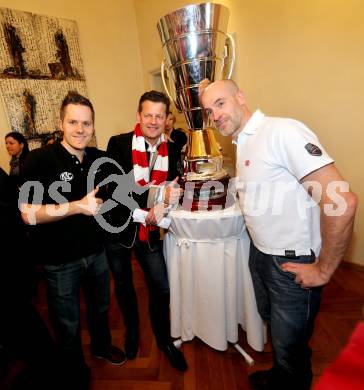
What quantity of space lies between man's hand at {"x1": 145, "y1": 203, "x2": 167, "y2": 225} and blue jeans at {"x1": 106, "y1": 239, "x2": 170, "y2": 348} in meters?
0.14

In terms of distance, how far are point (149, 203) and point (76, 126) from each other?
19.9 inches

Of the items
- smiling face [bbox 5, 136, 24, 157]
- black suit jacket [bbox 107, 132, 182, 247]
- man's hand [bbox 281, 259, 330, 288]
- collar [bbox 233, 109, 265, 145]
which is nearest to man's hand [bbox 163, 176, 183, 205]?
black suit jacket [bbox 107, 132, 182, 247]

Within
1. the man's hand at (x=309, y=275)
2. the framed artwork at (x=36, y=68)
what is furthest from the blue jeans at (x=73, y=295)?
the framed artwork at (x=36, y=68)

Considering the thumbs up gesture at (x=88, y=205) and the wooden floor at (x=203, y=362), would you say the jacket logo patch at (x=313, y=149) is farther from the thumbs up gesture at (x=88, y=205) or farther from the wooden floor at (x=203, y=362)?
the wooden floor at (x=203, y=362)

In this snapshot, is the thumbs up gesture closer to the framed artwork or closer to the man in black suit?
the man in black suit

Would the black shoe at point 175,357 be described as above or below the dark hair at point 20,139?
below

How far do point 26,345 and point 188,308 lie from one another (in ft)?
2.57

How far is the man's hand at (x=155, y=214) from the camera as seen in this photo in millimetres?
1321

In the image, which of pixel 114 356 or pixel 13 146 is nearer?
pixel 114 356

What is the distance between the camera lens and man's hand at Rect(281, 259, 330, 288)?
900mm

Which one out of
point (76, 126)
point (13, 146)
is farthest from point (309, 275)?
point (13, 146)

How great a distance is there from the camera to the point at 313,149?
2.72ft

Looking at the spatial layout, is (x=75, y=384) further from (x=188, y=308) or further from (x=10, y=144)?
(x=10, y=144)

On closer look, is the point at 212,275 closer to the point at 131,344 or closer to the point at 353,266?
the point at 131,344
